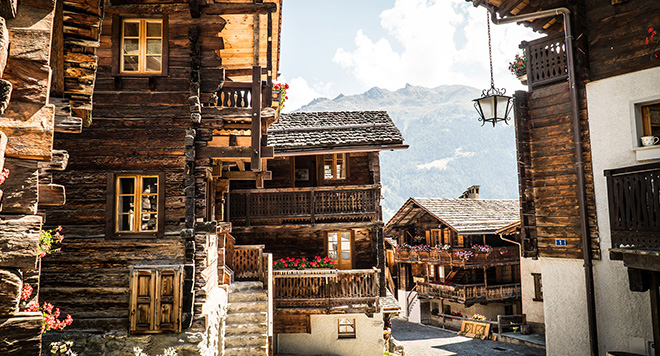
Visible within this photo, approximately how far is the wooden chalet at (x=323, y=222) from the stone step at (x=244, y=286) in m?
0.99

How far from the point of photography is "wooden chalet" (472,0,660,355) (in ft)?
32.1

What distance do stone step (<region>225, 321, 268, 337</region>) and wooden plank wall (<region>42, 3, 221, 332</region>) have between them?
3.63 meters

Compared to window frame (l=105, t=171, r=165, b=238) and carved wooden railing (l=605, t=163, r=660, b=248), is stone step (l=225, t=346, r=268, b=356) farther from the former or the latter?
carved wooden railing (l=605, t=163, r=660, b=248)

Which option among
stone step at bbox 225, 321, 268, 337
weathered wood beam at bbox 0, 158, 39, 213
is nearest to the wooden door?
stone step at bbox 225, 321, 268, 337

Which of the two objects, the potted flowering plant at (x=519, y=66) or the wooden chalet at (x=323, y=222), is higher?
the potted flowering plant at (x=519, y=66)

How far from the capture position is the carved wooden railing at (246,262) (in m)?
15.3

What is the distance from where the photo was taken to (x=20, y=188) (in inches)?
139

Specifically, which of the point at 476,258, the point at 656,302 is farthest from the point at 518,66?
the point at 476,258

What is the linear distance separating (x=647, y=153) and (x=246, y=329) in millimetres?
10487

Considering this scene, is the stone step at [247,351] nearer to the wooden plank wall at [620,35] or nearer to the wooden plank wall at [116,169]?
the wooden plank wall at [116,169]

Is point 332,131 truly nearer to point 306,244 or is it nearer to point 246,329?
point 306,244

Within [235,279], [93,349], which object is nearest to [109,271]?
[93,349]

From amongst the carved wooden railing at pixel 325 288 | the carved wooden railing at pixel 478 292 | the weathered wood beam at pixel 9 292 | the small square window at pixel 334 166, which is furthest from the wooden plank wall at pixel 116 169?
the carved wooden railing at pixel 478 292

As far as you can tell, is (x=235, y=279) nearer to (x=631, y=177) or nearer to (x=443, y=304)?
(x=631, y=177)
